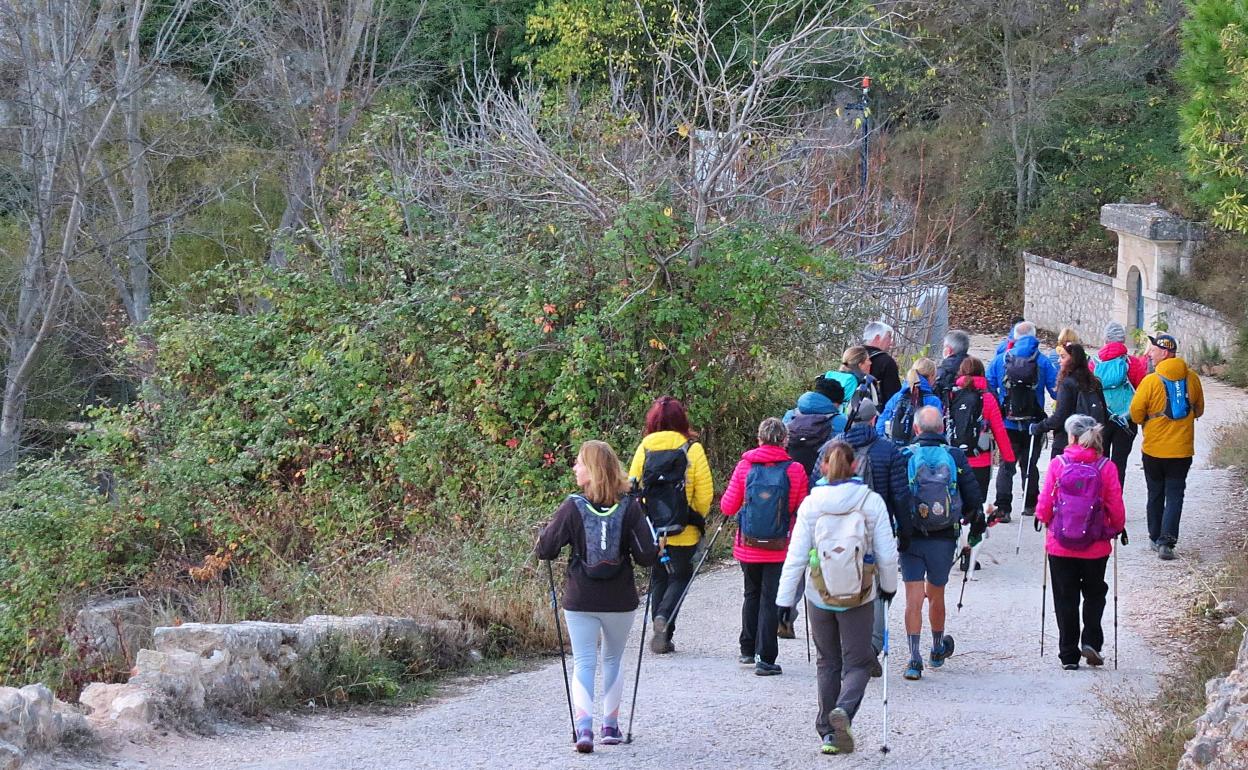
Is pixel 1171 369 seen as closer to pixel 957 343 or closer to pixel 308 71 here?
pixel 957 343

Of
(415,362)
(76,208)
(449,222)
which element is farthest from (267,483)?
(76,208)

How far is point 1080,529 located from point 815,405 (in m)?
1.67

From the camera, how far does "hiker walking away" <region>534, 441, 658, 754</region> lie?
6.54m

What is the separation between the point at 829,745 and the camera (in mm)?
6668

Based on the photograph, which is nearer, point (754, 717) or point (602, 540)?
point (602, 540)

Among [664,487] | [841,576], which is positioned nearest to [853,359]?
[664,487]

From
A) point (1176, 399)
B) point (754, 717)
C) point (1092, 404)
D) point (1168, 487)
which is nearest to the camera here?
point (754, 717)

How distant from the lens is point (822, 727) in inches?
265

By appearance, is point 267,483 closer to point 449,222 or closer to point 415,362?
point 415,362

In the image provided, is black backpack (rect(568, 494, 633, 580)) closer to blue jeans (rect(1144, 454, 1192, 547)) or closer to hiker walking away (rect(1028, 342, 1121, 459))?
hiker walking away (rect(1028, 342, 1121, 459))

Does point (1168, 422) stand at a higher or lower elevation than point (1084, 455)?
higher

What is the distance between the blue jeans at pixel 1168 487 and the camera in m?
10.8

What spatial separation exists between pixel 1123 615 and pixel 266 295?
9.74 metres

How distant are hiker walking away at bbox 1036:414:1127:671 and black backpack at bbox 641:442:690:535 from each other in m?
2.13
